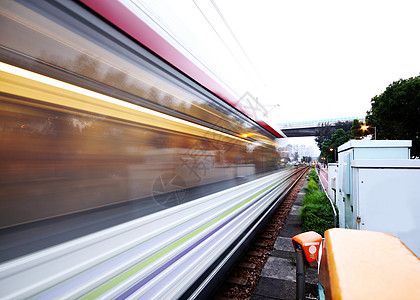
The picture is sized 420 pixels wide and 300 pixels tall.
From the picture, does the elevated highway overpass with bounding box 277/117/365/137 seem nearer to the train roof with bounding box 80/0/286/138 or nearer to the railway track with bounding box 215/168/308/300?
the railway track with bounding box 215/168/308/300

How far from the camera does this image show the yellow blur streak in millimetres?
942

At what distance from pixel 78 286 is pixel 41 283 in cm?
19

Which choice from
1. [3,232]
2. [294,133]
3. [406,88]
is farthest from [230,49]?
[294,133]

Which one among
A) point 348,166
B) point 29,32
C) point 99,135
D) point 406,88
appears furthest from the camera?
point 406,88

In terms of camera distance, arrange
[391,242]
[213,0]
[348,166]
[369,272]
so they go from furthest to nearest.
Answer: [348,166], [213,0], [391,242], [369,272]

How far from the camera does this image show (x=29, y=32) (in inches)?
39.1

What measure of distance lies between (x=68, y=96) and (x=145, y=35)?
0.75 m

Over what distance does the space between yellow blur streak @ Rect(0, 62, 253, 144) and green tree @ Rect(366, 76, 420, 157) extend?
21.4 m

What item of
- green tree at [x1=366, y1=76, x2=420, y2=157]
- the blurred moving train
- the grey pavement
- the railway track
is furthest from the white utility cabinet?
green tree at [x1=366, y1=76, x2=420, y2=157]

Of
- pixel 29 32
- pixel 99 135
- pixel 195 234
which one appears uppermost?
pixel 29 32

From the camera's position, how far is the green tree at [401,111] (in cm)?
1594

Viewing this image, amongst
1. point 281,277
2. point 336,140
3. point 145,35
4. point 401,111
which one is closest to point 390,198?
point 281,277

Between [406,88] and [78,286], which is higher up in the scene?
[406,88]

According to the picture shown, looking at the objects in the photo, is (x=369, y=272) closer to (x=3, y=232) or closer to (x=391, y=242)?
(x=391, y=242)
